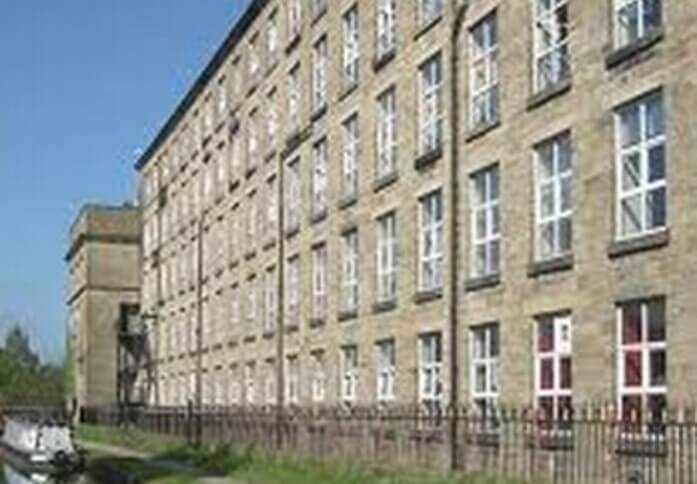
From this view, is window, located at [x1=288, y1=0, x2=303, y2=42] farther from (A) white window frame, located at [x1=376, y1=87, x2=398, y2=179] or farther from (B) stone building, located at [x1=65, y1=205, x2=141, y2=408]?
(B) stone building, located at [x1=65, y1=205, x2=141, y2=408]

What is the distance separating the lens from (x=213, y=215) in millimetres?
73562

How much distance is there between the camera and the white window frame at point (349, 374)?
1833 inches

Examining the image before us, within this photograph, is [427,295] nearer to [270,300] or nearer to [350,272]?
[350,272]

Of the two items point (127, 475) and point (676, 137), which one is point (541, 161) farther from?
point (127, 475)

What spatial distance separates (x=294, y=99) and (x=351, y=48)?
863cm

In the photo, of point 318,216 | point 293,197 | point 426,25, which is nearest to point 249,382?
point 293,197

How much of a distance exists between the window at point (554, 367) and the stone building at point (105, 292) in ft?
257

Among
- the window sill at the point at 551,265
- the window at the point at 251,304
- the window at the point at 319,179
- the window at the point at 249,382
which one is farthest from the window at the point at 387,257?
the window at the point at 251,304

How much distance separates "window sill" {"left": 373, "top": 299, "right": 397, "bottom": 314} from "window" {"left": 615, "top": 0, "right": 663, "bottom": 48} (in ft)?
47.7

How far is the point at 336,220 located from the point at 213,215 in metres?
24.8

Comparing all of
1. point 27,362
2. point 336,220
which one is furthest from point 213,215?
point 27,362

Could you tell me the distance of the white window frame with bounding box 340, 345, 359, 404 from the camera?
46.6 meters

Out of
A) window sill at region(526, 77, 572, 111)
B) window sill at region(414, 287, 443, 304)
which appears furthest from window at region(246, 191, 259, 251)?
window sill at region(526, 77, 572, 111)

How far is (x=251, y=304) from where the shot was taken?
6366cm
